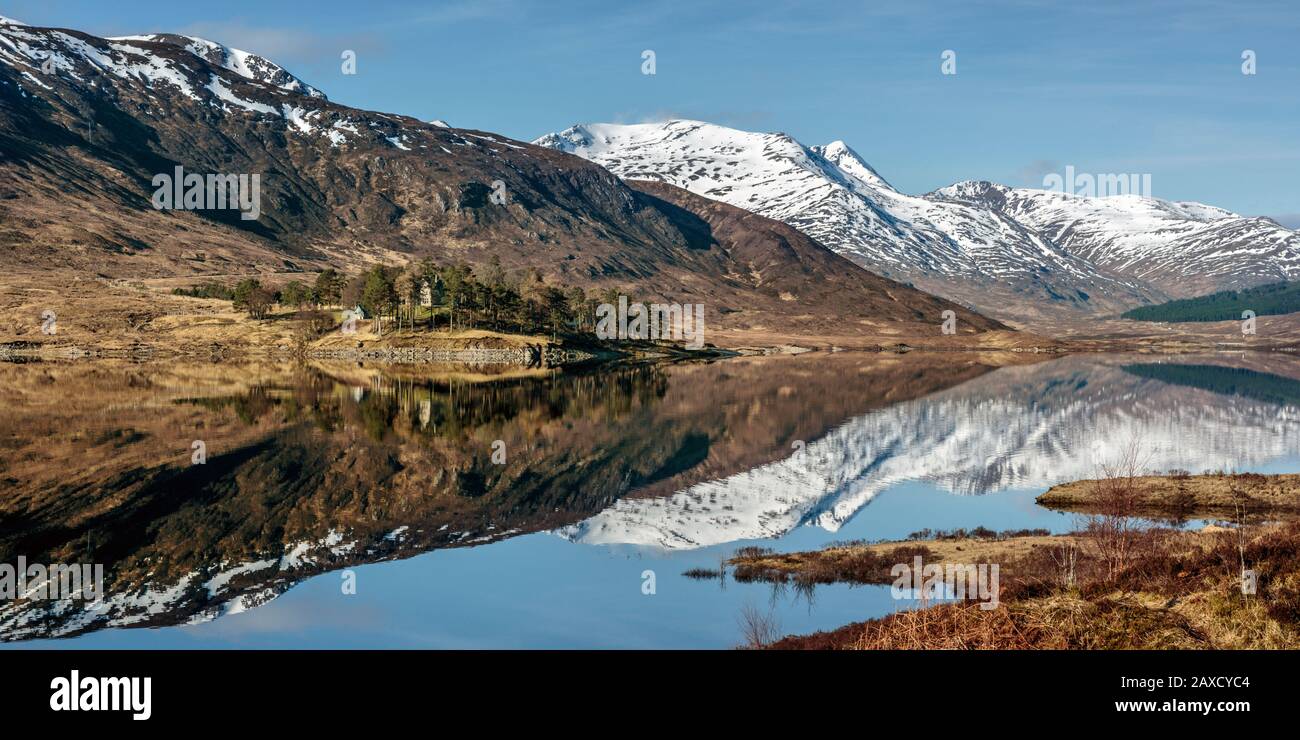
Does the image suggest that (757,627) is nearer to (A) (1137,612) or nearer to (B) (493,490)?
(A) (1137,612)

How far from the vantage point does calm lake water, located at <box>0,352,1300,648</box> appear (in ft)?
105

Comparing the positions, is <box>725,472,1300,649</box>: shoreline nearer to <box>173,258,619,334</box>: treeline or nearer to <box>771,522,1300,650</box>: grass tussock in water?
<box>771,522,1300,650</box>: grass tussock in water

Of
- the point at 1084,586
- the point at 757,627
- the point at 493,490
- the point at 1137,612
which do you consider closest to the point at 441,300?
the point at 493,490

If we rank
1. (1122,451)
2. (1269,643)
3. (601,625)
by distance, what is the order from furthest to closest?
(1122,451) < (601,625) < (1269,643)

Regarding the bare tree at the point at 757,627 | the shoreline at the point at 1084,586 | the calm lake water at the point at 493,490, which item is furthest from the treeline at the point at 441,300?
the bare tree at the point at 757,627

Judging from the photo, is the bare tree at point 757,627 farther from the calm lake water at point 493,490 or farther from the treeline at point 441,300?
the treeline at point 441,300

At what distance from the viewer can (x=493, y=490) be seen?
58031mm

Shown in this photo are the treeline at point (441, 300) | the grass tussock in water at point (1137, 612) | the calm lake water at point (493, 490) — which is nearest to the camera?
the grass tussock in water at point (1137, 612)

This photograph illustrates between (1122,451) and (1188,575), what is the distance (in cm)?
5750

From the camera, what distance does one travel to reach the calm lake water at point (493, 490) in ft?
105
